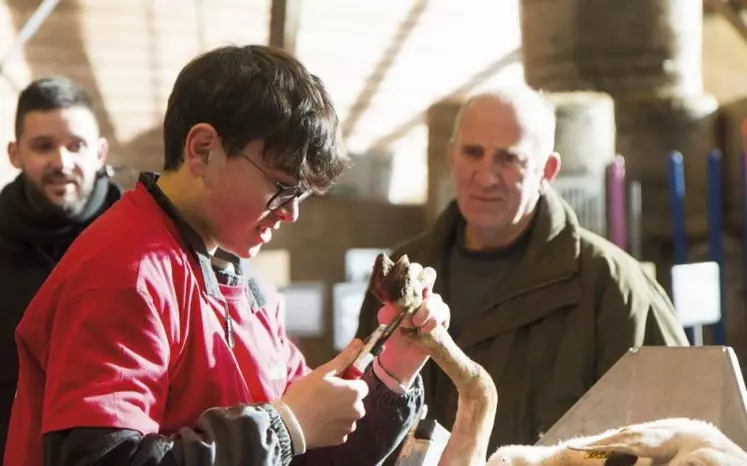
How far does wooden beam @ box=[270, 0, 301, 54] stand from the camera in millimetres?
5730

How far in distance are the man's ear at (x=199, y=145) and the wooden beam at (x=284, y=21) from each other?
4.69m

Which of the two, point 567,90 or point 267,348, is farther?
point 567,90

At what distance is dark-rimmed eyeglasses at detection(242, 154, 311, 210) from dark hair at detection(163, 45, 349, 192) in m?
0.01

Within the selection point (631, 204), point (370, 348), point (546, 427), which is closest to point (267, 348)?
point (370, 348)

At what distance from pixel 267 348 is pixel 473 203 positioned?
3.46ft

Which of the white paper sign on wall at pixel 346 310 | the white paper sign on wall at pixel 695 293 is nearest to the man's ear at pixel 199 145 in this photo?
the white paper sign on wall at pixel 695 293

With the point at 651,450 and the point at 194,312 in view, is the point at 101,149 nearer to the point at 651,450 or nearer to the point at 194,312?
the point at 194,312

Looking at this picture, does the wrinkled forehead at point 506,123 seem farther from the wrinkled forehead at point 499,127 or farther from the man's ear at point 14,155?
the man's ear at point 14,155

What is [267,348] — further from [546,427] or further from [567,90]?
[567,90]

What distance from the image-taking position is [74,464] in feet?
2.95

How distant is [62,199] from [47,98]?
0.70 ft

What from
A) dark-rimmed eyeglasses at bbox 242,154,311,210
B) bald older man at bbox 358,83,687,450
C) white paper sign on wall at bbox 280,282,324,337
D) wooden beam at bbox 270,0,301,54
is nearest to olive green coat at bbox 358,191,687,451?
bald older man at bbox 358,83,687,450

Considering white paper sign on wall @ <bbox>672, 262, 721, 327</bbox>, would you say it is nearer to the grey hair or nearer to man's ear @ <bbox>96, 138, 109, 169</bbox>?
the grey hair

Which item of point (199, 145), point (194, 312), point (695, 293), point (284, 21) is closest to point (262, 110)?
point (199, 145)
